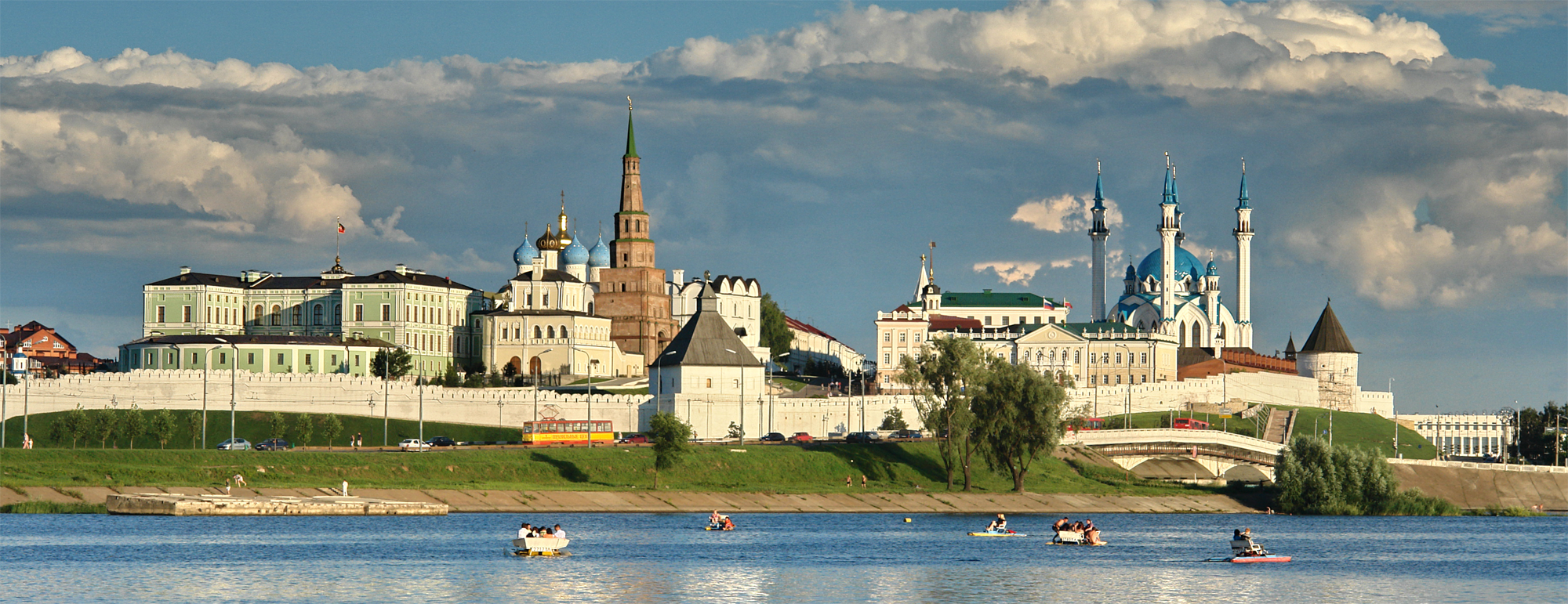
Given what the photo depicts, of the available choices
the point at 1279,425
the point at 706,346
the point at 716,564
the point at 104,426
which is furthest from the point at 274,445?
the point at 1279,425

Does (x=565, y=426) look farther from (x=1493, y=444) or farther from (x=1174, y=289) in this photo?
(x=1493, y=444)

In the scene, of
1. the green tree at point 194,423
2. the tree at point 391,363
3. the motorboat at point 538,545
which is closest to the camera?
the motorboat at point 538,545

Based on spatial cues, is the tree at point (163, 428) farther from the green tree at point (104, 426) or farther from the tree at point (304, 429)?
the tree at point (304, 429)

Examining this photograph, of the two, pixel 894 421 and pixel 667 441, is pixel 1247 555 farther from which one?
pixel 894 421

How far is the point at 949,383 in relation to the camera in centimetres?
10131

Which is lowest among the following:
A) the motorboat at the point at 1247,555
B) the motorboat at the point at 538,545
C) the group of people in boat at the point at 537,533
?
the motorboat at the point at 1247,555

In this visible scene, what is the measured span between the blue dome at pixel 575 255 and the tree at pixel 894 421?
165ft

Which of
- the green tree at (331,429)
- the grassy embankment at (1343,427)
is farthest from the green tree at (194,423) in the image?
the grassy embankment at (1343,427)

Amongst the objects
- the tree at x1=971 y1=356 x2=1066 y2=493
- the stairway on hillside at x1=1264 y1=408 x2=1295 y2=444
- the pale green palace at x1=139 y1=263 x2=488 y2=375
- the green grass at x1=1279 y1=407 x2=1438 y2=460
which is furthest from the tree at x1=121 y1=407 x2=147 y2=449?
the stairway on hillside at x1=1264 y1=408 x2=1295 y2=444

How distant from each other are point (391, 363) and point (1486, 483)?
247ft

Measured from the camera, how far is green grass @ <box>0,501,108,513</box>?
78.7 m

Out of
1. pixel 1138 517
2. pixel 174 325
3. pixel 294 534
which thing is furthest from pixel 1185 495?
pixel 174 325

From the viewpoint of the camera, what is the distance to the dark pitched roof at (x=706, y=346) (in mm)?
119312

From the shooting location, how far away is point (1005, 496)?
10194cm
